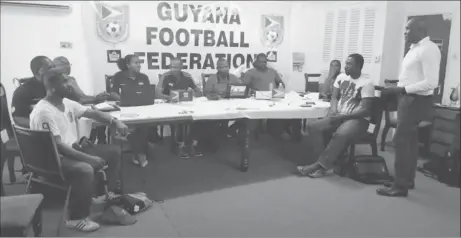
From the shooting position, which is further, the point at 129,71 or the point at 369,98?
the point at 129,71

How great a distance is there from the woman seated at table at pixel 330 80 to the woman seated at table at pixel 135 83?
182 cm

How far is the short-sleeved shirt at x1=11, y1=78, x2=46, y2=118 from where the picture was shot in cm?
278

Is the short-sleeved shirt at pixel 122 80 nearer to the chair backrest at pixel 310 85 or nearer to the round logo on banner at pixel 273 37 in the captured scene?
the round logo on banner at pixel 273 37

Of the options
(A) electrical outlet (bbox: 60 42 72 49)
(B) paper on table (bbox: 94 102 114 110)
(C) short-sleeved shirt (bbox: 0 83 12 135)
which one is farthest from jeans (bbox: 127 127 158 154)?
(A) electrical outlet (bbox: 60 42 72 49)

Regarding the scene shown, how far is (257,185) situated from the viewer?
9.77 ft

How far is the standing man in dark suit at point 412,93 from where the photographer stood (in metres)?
2.26

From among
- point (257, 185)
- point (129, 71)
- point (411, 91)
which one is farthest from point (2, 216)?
point (129, 71)

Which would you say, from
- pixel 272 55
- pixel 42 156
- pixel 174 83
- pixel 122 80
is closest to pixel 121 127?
pixel 42 156

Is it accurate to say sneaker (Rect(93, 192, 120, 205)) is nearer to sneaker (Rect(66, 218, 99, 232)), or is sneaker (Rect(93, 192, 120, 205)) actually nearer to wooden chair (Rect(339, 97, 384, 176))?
sneaker (Rect(66, 218, 99, 232))

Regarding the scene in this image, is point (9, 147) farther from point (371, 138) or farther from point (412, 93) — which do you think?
point (371, 138)

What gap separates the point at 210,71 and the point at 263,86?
833 mm

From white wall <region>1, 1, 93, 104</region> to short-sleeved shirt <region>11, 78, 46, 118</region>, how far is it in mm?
1127

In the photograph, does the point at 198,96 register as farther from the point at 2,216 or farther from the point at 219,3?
the point at 2,216

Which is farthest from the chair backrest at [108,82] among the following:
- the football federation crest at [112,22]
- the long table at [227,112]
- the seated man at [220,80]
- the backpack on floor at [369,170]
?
the backpack on floor at [369,170]
